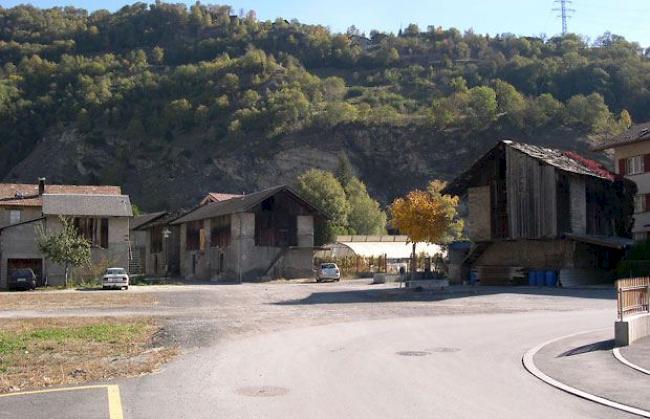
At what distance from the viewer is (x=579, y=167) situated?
4656cm

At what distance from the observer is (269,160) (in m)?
115

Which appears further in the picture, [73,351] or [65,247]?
[65,247]

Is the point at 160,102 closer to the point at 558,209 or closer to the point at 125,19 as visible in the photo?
the point at 125,19

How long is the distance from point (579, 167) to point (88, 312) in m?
33.0

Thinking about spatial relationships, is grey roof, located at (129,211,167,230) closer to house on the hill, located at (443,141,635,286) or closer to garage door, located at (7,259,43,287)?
garage door, located at (7,259,43,287)

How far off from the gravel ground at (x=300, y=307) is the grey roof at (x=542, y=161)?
907 centimetres

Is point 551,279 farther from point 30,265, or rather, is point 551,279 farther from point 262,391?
point 30,265

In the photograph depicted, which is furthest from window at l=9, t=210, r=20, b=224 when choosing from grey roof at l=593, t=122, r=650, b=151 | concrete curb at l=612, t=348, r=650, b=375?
concrete curb at l=612, t=348, r=650, b=375

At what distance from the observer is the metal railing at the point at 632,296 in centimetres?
1537

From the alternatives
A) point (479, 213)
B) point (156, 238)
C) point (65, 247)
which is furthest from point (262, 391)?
point (156, 238)

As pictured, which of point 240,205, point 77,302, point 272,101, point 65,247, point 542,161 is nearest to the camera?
point 77,302

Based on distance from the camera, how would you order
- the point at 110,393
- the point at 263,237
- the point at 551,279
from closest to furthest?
1. the point at 110,393
2. the point at 551,279
3. the point at 263,237

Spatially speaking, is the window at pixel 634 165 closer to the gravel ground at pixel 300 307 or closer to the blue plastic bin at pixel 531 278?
the blue plastic bin at pixel 531 278

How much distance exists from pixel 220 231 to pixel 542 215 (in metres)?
28.7
